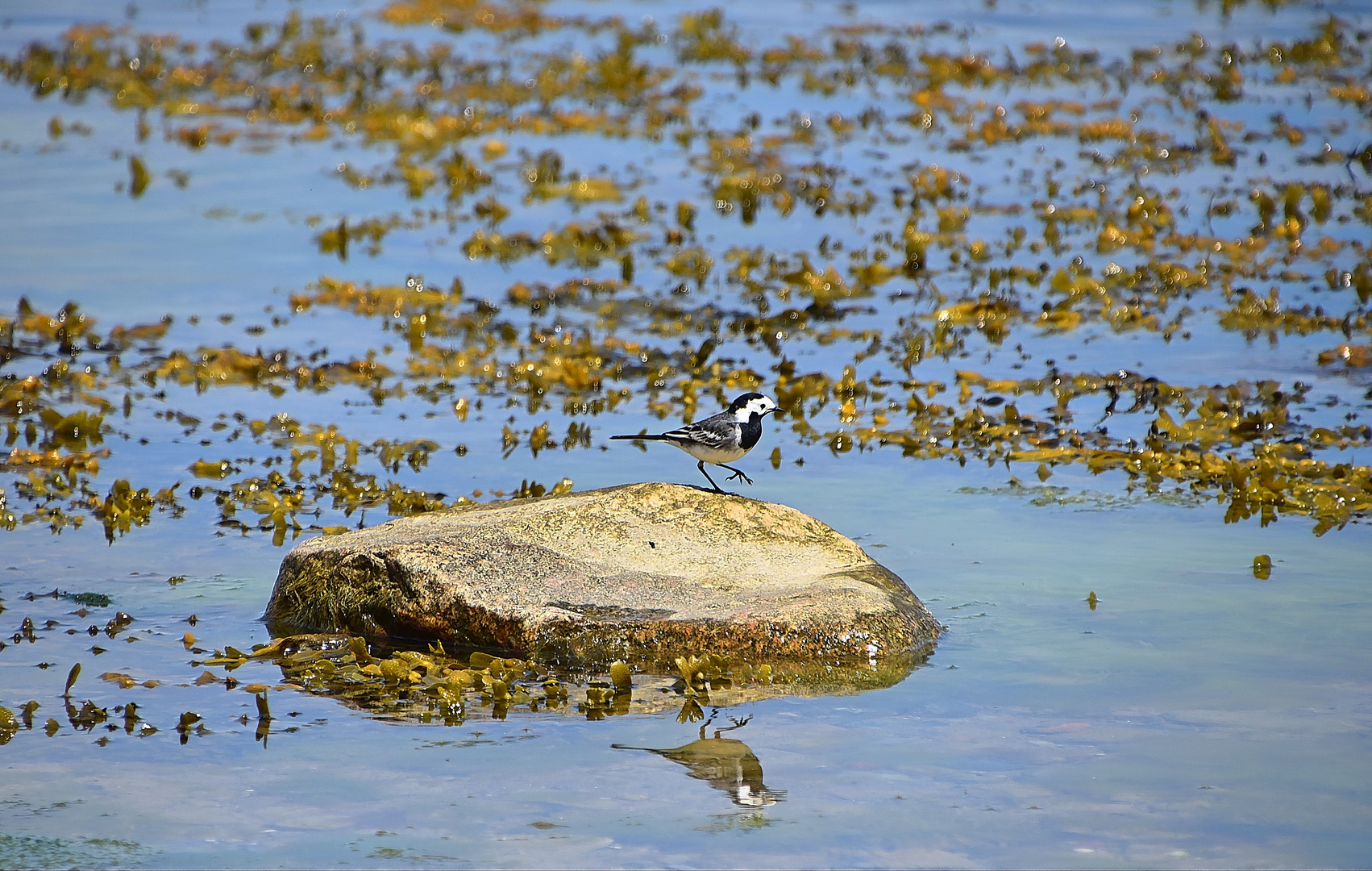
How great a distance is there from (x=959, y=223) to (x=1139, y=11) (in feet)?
51.2

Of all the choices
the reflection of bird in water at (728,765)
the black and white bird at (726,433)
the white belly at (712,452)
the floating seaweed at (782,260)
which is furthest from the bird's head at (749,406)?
the reflection of bird in water at (728,765)

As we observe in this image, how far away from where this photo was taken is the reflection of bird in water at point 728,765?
210 inches

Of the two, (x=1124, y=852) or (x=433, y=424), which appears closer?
(x=1124, y=852)

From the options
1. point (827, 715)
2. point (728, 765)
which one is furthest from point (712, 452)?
point (728, 765)

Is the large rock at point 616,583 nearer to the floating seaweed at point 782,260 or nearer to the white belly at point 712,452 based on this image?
the white belly at point 712,452

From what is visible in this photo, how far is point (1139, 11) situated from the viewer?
95.6 ft

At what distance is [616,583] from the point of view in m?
6.79

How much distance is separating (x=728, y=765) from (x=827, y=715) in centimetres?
62

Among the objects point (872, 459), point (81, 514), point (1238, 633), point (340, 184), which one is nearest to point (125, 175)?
point (340, 184)

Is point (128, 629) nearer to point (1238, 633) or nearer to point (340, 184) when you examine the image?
point (1238, 633)

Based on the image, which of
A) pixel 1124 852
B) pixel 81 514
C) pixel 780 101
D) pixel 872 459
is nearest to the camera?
pixel 1124 852

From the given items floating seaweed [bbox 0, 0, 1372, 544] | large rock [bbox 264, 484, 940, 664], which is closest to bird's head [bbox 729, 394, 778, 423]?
large rock [bbox 264, 484, 940, 664]

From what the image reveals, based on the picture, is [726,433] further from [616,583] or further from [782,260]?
[782,260]

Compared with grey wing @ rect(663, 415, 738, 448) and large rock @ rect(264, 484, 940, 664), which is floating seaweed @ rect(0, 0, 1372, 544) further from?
grey wing @ rect(663, 415, 738, 448)
